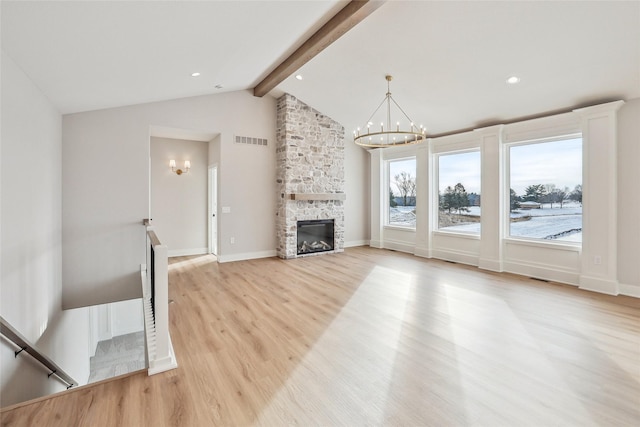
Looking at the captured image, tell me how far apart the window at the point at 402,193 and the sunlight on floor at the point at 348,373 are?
3920 mm

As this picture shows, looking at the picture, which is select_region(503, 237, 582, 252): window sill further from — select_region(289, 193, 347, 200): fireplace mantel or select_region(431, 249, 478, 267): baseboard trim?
select_region(289, 193, 347, 200): fireplace mantel

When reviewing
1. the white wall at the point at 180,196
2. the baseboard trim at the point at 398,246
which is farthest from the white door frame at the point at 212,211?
the baseboard trim at the point at 398,246

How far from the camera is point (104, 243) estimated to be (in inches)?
186

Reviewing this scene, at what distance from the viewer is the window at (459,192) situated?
583 centimetres

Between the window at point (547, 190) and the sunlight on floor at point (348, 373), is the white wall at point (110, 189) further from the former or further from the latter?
the window at point (547, 190)

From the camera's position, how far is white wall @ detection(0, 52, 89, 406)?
8.35 ft

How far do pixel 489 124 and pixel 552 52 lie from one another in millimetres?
2022

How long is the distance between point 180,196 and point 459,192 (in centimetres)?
619

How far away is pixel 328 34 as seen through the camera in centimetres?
384

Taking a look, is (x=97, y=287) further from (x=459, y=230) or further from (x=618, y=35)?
(x=618, y=35)

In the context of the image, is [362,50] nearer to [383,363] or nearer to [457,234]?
[457,234]

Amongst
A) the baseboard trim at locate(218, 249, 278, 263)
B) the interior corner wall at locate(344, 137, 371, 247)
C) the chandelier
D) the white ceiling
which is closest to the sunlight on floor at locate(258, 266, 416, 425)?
the chandelier

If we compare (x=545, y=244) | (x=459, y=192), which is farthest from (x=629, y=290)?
(x=459, y=192)

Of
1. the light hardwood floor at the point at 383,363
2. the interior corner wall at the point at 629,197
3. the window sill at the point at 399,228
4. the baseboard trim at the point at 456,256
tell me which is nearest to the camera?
the light hardwood floor at the point at 383,363
